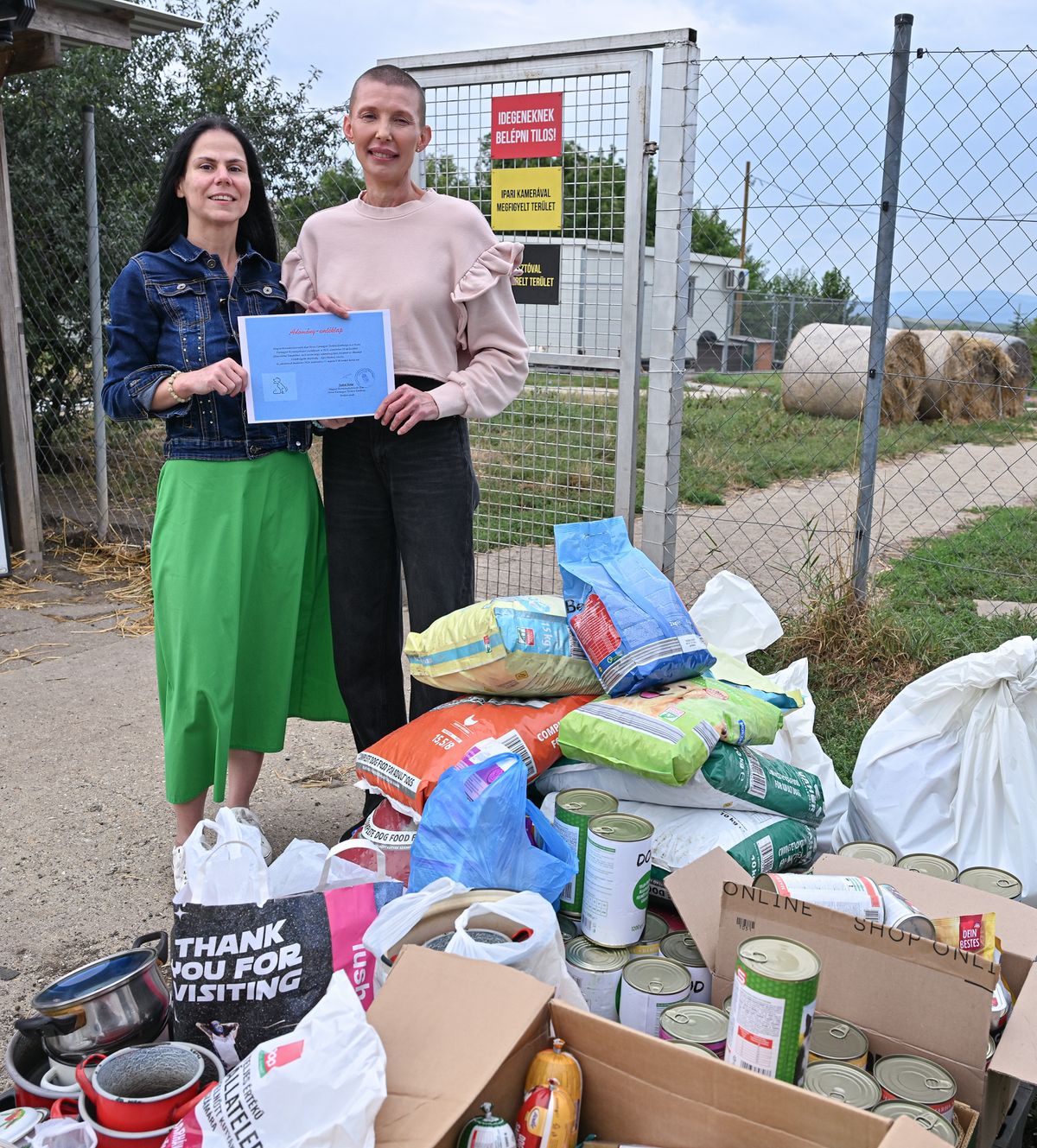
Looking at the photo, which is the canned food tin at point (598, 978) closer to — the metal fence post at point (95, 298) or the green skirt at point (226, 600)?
the green skirt at point (226, 600)

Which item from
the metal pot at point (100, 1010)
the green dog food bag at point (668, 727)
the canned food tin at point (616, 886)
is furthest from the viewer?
the green dog food bag at point (668, 727)

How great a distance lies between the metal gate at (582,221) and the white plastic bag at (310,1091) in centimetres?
267

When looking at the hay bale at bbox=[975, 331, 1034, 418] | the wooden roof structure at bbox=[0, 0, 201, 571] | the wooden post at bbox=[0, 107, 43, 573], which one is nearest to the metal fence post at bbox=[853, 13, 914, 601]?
the wooden roof structure at bbox=[0, 0, 201, 571]

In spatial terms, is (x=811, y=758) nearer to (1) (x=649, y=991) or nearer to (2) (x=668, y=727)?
(2) (x=668, y=727)

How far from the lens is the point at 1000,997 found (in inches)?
78.8

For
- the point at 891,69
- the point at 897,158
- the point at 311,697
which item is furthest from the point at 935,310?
the point at 311,697

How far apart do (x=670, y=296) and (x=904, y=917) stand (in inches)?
98.0

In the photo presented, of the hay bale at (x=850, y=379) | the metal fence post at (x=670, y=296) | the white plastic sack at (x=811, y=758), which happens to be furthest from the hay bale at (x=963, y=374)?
the white plastic sack at (x=811, y=758)

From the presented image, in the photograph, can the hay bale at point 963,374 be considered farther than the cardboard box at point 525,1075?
Yes

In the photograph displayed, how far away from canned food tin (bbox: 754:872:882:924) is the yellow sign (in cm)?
270

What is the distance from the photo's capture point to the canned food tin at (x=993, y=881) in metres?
2.43

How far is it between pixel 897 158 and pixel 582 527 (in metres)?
2.00

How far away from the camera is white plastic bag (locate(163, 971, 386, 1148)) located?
1479 mm

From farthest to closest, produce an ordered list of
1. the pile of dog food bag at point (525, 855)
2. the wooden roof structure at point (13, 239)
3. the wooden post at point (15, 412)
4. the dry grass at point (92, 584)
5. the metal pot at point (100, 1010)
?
the wooden post at point (15, 412) → the dry grass at point (92, 584) → the wooden roof structure at point (13, 239) → the metal pot at point (100, 1010) → the pile of dog food bag at point (525, 855)
